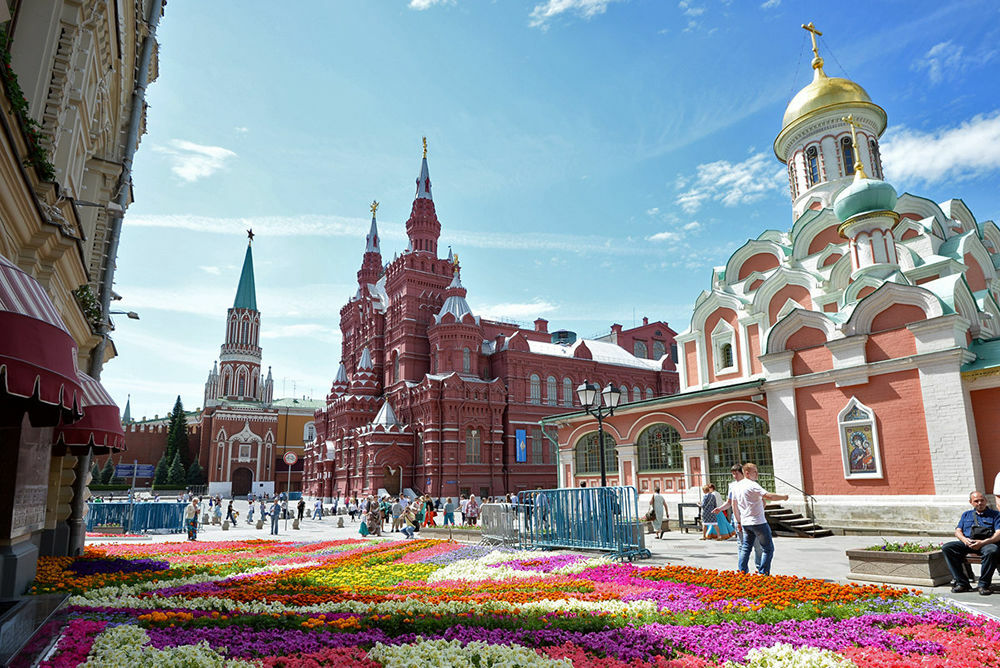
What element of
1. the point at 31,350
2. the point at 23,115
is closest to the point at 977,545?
the point at 31,350

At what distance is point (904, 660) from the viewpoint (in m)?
5.18

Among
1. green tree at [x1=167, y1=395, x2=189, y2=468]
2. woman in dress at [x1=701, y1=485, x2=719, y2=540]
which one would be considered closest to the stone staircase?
woman in dress at [x1=701, y1=485, x2=719, y2=540]

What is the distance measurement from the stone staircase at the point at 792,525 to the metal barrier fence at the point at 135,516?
24.2 metres

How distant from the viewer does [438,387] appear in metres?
42.2

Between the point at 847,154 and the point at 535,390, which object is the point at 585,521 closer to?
the point at 847,154

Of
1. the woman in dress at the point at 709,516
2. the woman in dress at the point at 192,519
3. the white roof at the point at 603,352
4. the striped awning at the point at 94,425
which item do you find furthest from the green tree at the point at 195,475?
the woman in dress at the point at 709,516

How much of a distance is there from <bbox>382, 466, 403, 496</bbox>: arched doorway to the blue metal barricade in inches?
1133

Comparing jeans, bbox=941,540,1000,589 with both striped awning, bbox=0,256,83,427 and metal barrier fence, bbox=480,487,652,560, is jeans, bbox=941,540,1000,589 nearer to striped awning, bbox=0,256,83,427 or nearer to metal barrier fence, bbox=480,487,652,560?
metal barrier fence, bbox=480,487,652,560

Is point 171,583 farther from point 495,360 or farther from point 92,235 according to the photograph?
point 495,360

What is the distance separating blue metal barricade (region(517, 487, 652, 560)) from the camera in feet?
42.4

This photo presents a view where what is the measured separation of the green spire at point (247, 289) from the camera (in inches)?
3113

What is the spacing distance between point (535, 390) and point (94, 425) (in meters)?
39.4

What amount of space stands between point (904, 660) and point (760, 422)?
16.3m

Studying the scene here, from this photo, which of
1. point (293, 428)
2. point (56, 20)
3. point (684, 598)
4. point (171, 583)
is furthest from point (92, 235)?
point (293, 428)
